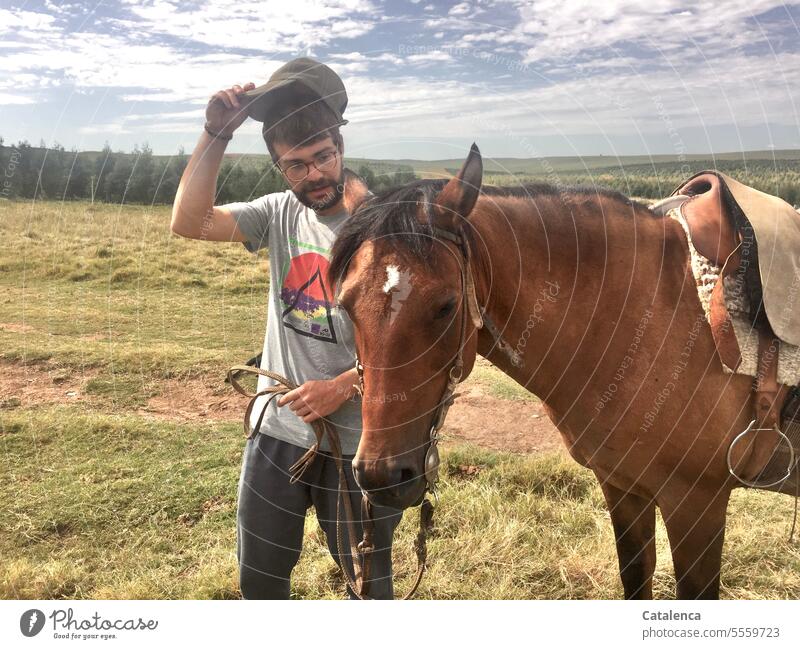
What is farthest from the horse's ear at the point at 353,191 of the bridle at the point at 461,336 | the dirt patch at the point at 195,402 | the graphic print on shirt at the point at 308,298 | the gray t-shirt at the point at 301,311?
the dirt patch at the point at 195,402

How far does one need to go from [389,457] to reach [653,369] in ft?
4.62

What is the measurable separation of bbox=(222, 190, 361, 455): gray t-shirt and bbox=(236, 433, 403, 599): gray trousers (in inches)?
4.6

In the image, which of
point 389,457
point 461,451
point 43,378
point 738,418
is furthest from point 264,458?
point 43,378

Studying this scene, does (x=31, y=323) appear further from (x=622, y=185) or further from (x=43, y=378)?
(x=622, y=185)

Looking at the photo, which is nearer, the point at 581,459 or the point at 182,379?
the point at 581,459

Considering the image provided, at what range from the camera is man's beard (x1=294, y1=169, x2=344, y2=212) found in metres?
2.51

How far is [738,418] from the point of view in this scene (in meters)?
2.66

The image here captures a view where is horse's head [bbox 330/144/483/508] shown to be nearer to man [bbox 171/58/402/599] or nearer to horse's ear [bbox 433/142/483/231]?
horse's ear [bbox 433/142/483/231]

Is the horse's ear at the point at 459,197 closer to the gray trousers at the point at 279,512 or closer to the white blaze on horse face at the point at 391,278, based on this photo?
the white blaze on horse face at the point at 391,278

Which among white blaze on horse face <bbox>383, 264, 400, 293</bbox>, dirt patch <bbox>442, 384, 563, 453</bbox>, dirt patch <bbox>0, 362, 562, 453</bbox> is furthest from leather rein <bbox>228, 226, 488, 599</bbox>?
dirt patch <bbox>0, 362, 562, 453</bbox>

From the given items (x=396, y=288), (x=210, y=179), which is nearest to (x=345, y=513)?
(x=396, y=288)

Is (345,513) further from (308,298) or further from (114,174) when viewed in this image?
(114,174)

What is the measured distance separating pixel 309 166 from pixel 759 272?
6.92 feet

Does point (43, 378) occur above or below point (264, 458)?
below
